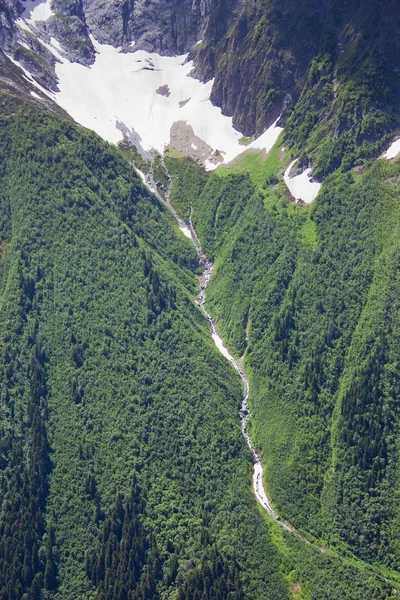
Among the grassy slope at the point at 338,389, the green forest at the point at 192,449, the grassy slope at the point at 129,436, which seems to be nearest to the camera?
the green forest at the point at 192,449

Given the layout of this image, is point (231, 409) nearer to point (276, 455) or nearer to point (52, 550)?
point (276, 455)

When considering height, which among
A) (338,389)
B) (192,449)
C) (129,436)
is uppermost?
(338,389)

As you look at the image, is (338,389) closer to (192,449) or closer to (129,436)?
(192,449)

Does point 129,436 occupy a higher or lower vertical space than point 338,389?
lower

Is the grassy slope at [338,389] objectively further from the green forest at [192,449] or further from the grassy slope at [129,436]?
the grassy slope at [129,436]

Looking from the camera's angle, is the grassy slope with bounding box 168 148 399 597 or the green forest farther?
the grassy slope with bounding box 168 148 399 597

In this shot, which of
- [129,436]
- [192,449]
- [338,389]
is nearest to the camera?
[192,449]

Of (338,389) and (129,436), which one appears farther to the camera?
(129,436)

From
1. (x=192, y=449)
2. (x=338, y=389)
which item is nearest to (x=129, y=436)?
(x=192, y=449)

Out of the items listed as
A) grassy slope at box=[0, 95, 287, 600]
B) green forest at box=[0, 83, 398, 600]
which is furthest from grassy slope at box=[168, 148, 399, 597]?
grassy slope at box=[0, 95, 287, 600]

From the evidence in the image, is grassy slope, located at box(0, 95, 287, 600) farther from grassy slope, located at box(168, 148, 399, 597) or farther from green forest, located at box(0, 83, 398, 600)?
grassy slope, located at box(168, 148, 399, 597)

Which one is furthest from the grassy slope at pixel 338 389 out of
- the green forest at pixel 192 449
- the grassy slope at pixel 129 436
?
the grassy slope at pixel 129 436

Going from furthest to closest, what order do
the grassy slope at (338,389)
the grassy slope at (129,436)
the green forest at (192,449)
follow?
the grassy slope at (338,389) → the grassy slope at (129,436) → the green forest at (192,449)
